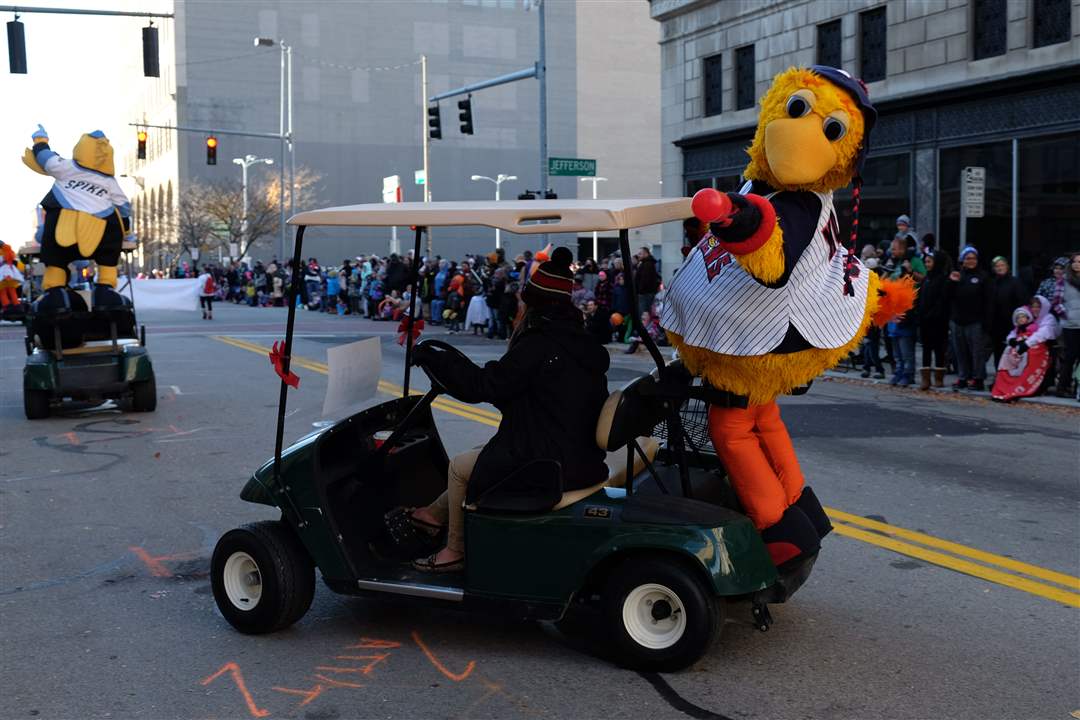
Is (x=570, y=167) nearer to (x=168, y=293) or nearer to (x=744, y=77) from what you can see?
(x=744, y=77)

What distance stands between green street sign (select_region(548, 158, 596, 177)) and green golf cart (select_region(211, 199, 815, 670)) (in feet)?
59.6

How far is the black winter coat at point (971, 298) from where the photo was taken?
14.3 metres

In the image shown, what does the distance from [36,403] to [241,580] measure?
7.69 meters

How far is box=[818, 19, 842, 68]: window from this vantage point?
927 inches

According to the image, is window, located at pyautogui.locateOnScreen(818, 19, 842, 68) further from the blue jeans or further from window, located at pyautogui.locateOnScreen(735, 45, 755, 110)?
the blue jeans

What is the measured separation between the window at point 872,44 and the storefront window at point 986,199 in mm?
2594

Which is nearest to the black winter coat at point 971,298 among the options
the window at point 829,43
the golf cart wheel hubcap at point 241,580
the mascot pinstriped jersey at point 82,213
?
the mascot pinstriped jersey at point 82,213

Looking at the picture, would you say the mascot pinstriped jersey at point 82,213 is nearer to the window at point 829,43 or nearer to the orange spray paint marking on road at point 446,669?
the orange spray paint marking on road at point 446,669

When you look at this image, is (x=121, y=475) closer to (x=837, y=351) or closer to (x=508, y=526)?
(x=508, y=526)

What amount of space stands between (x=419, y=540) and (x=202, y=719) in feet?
4.72

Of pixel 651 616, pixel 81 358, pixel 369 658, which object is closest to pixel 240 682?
pixel 369 658

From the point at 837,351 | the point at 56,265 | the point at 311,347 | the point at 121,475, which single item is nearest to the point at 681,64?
the point at 311,347

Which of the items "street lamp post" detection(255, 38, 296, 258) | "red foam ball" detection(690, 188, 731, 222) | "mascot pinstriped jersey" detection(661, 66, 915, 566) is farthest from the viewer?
"street lamp post" detection(255, 38, 296, 258)

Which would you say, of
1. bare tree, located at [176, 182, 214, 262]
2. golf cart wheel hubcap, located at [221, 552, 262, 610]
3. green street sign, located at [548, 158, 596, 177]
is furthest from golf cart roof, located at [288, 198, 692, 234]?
bare tree, located at [176, 182, 214, 262]
